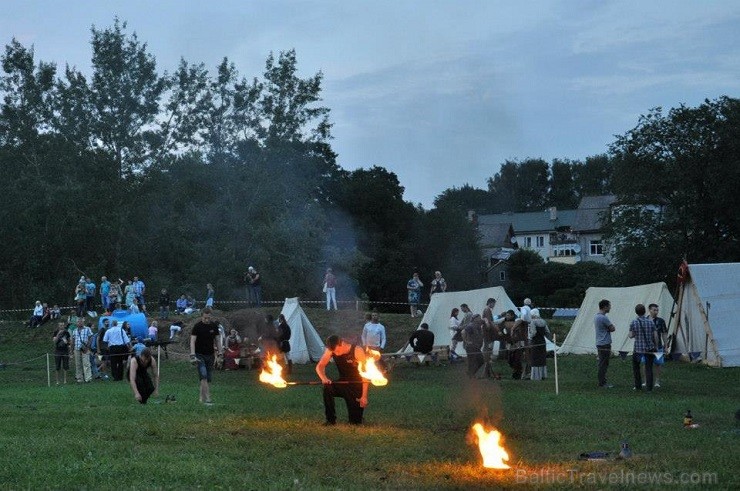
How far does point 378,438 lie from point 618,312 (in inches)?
931

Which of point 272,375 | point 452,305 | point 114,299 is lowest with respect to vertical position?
point 272,375

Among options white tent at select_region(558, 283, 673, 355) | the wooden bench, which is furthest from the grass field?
white tent at select_region(558, 283, 673, 355)

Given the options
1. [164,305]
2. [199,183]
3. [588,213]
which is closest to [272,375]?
[164,305]

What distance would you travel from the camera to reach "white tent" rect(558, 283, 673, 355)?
3672cm

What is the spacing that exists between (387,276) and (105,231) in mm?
22035

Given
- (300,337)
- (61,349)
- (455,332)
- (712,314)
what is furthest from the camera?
(300,337)

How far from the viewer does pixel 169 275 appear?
217 feet

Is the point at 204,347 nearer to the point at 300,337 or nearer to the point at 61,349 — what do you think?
the point at 61,349

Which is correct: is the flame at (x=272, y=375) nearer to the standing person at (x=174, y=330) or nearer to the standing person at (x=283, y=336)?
the standing person at (x=283, y=336)

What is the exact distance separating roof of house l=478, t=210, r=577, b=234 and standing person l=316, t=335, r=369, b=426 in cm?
11375

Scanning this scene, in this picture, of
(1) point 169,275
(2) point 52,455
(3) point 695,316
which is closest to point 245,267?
(1) point 169,275

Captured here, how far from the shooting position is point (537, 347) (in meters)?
27.9

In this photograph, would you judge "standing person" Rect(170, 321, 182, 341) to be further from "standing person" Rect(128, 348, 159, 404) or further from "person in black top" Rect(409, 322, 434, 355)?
"standing person" Rect(128, 348, 159, 404)

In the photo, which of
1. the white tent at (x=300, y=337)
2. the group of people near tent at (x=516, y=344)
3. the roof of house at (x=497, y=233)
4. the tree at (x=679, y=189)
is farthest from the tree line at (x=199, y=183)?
the roof of house at (x=497, y=233)
